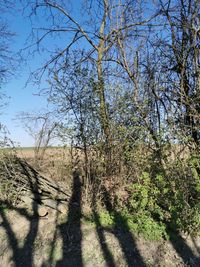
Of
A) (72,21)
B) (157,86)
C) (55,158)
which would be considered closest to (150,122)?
(157,86)

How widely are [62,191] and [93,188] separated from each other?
746mm

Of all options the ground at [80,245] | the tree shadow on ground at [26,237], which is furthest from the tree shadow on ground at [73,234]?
the tree shadow on ground at [26,237]

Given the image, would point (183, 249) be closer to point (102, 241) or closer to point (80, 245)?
point (102, 241)

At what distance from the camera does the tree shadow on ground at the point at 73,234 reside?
4676mm

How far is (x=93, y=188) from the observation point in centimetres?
650

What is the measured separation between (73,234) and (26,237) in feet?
2.80

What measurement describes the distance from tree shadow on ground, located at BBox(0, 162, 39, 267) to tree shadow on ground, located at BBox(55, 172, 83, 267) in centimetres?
51

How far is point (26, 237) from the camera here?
5266 millimetres

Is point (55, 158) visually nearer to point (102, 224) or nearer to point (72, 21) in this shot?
point (102, 224)

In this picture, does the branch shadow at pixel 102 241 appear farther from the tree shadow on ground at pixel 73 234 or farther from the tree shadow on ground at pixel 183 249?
the tree shadow on ground at pixel 183 249

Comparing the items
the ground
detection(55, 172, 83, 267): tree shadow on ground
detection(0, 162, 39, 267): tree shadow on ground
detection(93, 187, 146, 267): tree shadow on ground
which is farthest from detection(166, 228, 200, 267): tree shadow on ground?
detection(0, 162, 39, 267): tree shadow on ground

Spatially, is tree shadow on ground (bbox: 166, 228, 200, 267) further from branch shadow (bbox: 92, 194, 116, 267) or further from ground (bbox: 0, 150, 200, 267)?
branch shadow (bbox: 92, 194, 116, 267)

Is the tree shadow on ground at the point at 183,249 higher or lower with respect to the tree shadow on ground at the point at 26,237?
lower

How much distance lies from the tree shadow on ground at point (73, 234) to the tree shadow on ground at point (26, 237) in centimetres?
51
